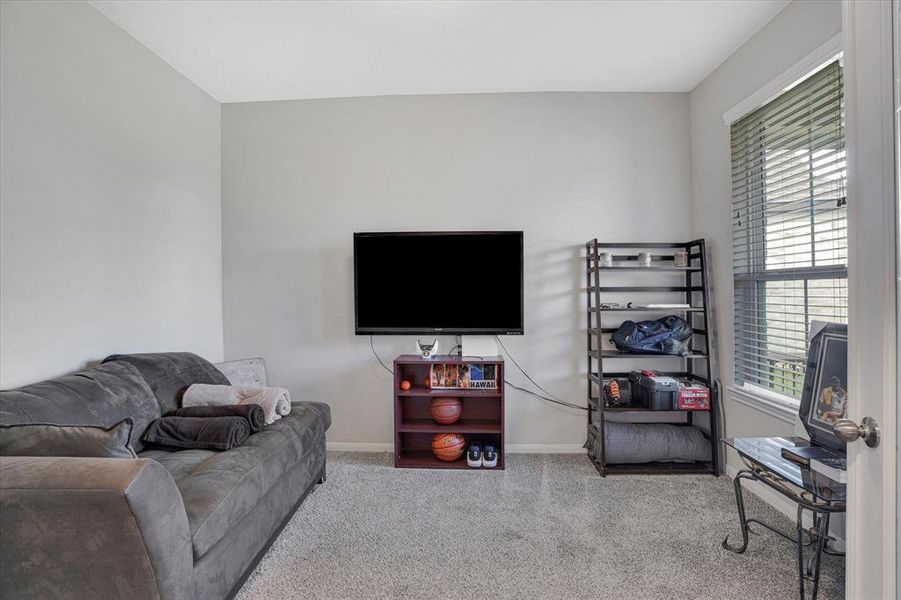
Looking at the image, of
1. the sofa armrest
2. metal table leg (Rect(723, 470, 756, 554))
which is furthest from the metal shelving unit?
the sofa armrest

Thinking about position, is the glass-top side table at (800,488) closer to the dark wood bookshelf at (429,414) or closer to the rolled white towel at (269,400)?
the dark wood bookshelf at (429,414)

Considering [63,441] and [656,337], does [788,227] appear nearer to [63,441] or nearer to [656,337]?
[656,337]

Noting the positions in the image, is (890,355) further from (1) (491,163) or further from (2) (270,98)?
(2) (270,98)

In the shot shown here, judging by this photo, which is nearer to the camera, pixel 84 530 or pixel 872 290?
pixel 872 290

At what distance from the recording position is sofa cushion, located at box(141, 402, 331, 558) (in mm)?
1390

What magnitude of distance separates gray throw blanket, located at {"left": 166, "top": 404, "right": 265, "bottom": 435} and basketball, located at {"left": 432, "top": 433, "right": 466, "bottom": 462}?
1248 millimetres

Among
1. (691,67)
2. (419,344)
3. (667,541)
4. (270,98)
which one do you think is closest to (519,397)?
(419,344)

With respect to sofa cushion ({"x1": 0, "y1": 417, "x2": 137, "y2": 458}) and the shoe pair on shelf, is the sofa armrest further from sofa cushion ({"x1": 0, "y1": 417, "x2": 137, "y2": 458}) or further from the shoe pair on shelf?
the shoe pair on shelf

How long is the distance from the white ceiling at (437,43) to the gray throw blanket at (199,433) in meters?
2.20

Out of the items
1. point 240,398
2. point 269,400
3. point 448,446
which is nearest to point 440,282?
point 448,446

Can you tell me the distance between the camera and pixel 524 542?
1.96 m

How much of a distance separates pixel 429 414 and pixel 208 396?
1.55 meters

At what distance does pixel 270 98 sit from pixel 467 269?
2080 mm

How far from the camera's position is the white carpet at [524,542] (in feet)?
5.45
